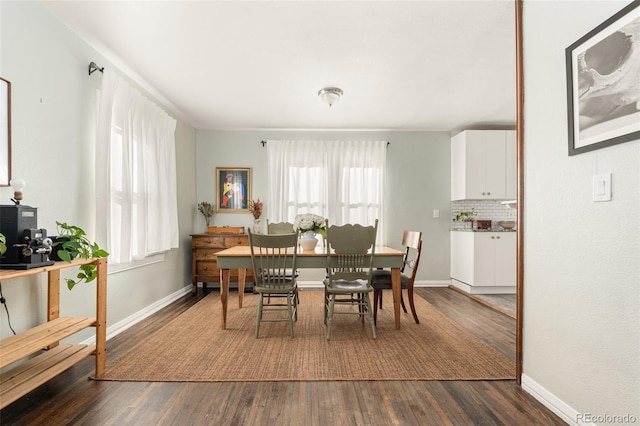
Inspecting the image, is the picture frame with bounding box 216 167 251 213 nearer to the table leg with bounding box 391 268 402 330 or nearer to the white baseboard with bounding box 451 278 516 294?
the table leg with bounding box 391 268 402 330

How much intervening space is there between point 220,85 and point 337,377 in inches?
120

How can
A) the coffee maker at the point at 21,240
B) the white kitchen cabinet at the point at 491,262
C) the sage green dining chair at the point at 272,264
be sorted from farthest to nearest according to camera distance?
the white kitchen cabinet at the point at 491,262
the sage green dining chair at the point at 272,264
the coffee maker at the point at 21,240

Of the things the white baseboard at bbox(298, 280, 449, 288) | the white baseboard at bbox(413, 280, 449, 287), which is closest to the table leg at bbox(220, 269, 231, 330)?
the white baseboard at bbox(298, 280, 449, 288)

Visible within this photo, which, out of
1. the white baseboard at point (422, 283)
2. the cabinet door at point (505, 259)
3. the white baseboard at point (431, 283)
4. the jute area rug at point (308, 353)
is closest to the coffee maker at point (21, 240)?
the jute area rug at point (308, 353)

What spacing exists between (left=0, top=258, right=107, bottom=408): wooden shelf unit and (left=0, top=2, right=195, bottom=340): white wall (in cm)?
16

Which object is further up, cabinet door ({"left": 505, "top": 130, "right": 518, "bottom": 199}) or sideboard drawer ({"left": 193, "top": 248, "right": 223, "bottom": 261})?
cabinet door ({"left": 505, "top": 130, "right": 518, "bottom": 199})

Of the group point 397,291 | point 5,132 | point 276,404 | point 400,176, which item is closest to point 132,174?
point 5,132

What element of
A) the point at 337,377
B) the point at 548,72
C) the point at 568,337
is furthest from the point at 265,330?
the point at 548,72

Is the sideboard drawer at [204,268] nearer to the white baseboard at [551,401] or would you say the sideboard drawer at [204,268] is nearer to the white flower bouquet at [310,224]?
the white flower bouquet at [310,224]

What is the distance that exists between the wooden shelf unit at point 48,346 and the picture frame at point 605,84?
2746mm

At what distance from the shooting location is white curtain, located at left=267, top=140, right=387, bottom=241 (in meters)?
5.45

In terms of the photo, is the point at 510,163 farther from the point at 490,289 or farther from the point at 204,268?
the point at 204,268

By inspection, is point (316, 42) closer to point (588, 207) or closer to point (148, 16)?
point (148, 16)

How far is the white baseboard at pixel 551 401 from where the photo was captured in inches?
68.5
